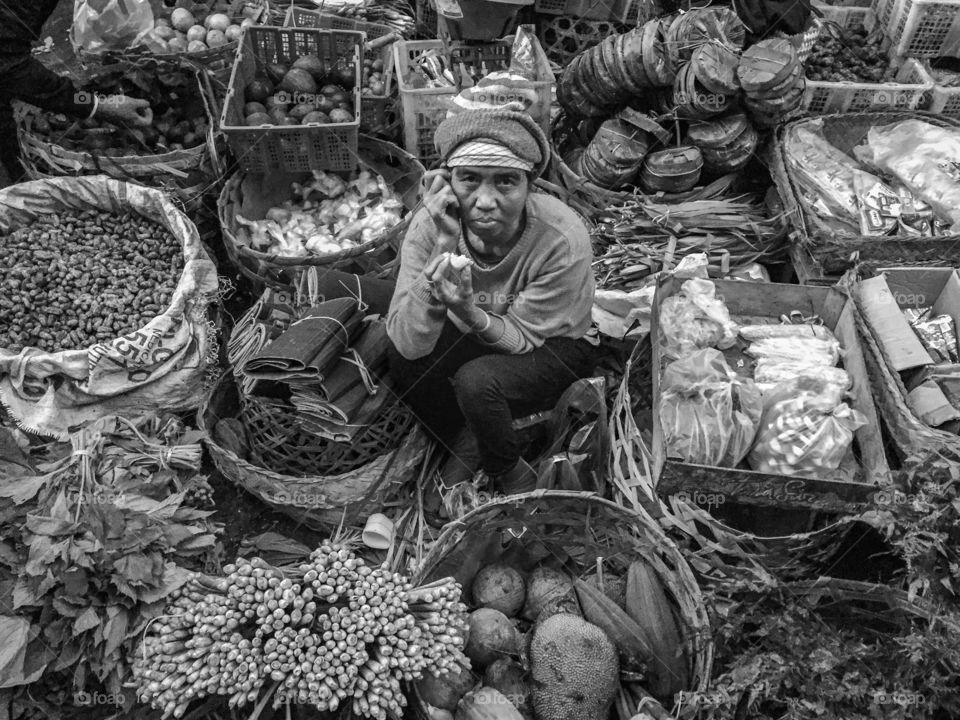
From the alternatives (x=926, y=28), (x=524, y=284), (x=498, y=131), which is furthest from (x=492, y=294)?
(x=926, y=28)

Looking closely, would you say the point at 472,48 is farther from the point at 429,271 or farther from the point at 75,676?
→ the point at 75,676

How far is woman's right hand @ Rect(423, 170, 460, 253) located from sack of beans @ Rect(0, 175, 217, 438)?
45.9 inches

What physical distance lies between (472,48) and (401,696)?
3.43m

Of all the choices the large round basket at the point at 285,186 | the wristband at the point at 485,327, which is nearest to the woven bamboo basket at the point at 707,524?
the wristband at the point at 485,327

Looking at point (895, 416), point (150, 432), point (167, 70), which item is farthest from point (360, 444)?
point (167, 70)

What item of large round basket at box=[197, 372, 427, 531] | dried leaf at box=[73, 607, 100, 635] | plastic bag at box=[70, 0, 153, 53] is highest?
plastic bag at box=[70, 0, 153, 53]

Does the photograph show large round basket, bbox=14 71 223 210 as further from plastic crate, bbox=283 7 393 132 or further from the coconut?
the coconut

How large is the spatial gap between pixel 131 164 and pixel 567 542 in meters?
2.65

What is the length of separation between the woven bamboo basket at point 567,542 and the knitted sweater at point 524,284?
569mm

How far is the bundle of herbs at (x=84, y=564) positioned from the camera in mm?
2129

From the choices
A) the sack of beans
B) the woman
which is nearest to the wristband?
the woman

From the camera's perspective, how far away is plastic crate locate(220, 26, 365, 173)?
3.43 metres

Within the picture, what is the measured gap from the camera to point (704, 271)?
3.08 meters

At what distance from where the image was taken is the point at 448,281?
2.29 meters
